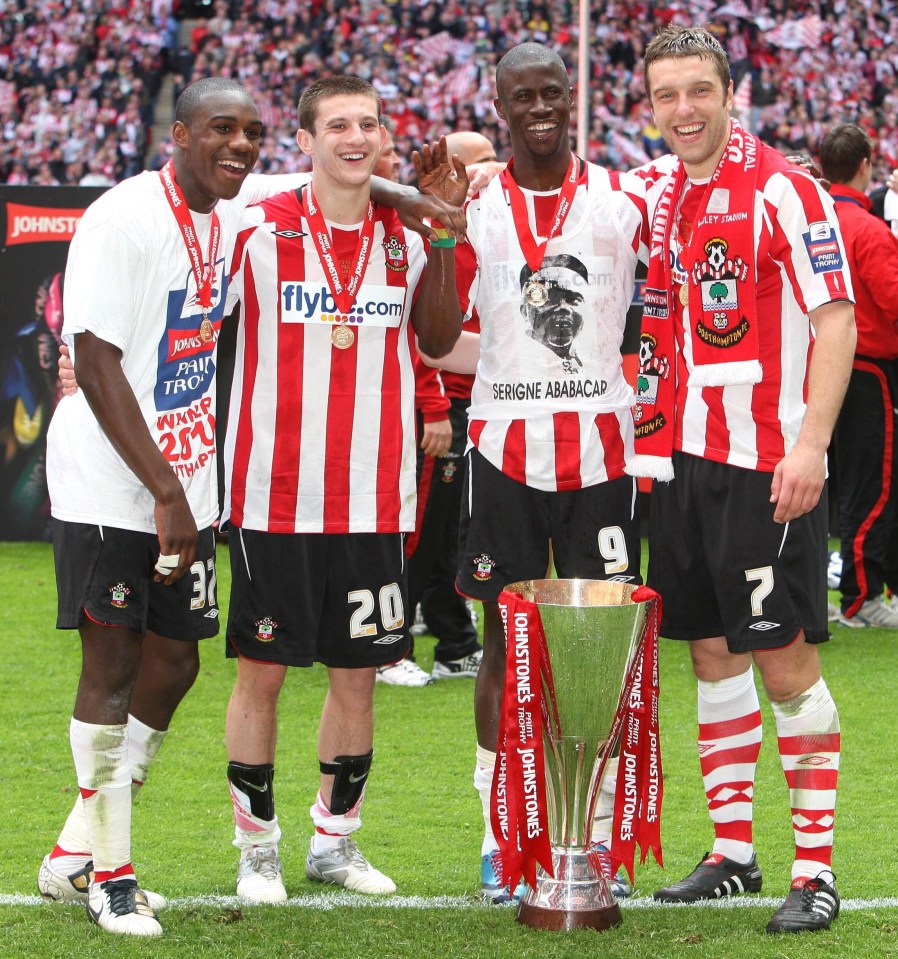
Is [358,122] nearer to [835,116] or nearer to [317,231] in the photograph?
[317,231]

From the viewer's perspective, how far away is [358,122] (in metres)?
3.75

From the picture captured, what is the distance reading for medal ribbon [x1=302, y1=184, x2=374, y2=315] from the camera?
3.79m

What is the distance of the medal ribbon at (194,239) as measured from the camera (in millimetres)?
3531

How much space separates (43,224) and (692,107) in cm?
663

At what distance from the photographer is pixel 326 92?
Result: 380 cm

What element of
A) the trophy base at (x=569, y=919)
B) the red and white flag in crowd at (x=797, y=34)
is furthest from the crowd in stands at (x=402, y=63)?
the trophy base at (x=569, y=919)

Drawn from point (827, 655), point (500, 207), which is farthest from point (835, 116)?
point (500, 207)

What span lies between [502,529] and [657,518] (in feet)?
1.38

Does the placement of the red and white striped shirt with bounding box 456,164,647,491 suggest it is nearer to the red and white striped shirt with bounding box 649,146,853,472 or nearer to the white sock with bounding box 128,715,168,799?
the red and white striped shirt with bounding box 649,146,853,472

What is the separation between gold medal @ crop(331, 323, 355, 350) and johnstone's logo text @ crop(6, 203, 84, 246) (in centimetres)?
603

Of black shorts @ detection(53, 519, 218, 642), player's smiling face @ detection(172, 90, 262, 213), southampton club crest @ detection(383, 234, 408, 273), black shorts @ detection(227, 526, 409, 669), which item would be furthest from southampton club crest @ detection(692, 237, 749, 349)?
black shorts @ detection(53, 519, 218, 642)

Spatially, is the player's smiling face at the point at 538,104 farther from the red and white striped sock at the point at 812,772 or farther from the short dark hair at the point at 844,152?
the short dark hair at the point at 844,152

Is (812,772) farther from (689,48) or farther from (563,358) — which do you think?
(689,48)

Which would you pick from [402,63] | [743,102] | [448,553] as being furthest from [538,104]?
[402,63]
